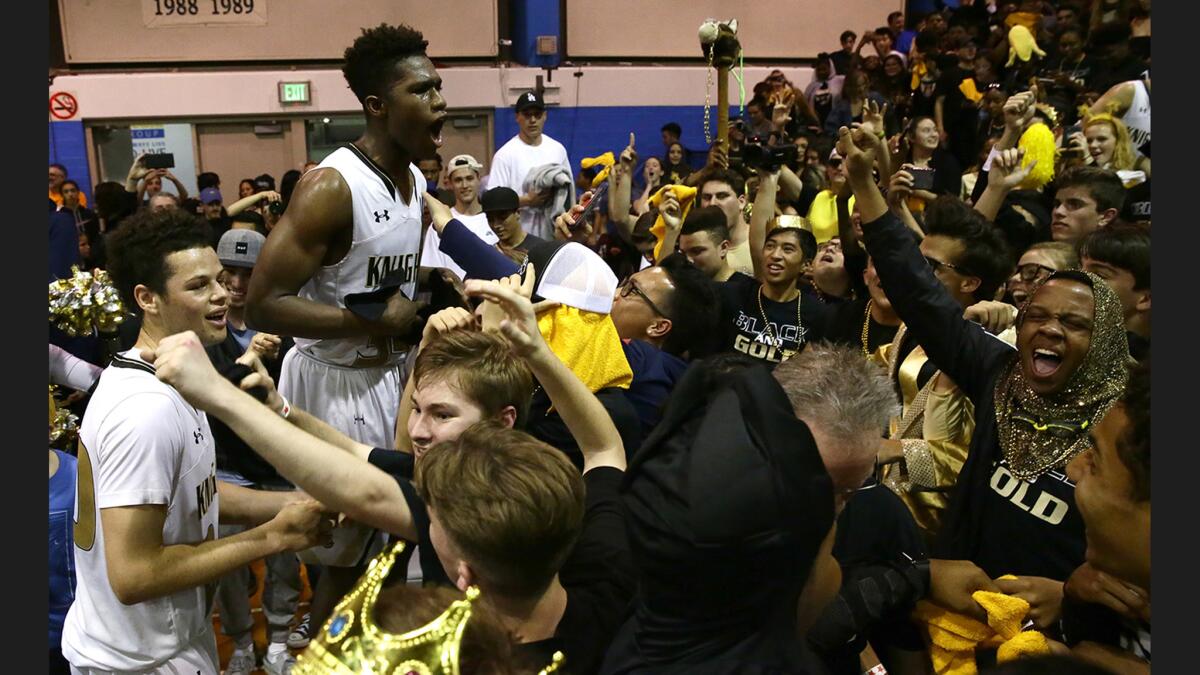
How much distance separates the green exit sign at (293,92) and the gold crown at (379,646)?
10.3m

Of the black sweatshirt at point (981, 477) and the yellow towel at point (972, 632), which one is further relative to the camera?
the black sweatshirt at point (981, 477)

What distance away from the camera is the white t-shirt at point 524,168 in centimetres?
755

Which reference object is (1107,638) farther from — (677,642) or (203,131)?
(203,131)

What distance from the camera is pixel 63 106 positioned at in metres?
10.3

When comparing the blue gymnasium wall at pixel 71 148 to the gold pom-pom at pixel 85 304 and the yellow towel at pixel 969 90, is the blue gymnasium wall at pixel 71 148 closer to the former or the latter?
the gold pom-pom at pixel 85 304

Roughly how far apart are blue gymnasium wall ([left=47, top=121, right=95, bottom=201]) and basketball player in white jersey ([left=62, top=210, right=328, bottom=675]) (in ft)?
30.5

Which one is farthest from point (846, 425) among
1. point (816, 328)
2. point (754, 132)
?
point (754, 132)

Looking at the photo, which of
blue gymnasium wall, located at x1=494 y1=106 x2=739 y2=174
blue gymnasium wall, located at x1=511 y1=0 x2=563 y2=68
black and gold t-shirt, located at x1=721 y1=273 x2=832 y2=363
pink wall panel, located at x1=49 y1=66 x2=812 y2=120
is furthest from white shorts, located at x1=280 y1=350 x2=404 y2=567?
blue gymnasium wall, located at x1=511 y1=0 x2=563 y2=68

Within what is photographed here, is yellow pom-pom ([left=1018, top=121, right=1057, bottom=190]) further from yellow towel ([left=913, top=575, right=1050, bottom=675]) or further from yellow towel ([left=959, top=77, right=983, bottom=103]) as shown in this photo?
yellow towel ([left=959, top=77, right=983, bottom=103])

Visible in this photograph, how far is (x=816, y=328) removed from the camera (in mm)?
4152

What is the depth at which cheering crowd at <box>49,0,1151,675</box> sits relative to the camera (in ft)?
4.58

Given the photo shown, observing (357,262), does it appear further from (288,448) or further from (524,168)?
(524,168)

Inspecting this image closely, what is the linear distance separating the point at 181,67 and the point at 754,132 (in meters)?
6.48

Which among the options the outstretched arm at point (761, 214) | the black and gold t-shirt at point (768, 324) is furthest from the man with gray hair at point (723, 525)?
the outstretched arm at point (761, 214)
